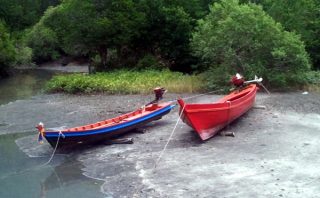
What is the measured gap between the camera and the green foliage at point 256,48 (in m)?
22.0

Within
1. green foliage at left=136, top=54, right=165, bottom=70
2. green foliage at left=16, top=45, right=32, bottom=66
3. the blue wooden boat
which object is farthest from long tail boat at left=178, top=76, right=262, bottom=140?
green foliage at left=16, top=45, right=32, bottom=66

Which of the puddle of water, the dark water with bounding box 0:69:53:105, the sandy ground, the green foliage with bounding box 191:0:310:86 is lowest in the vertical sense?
the dark water with bounding box 0:69:53:105

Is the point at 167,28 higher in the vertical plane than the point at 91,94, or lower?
higher

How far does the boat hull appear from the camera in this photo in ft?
43.5

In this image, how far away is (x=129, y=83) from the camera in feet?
80.5

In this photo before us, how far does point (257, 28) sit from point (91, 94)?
9189 millimetres

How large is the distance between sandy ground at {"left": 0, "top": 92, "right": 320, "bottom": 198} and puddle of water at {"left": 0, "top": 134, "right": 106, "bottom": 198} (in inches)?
13.4

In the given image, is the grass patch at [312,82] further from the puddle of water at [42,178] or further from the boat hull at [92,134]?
the puddle of water at [42,178]

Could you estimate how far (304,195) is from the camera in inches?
350

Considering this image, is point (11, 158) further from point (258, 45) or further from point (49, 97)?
point (258, 45)

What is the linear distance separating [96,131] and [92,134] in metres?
0.15

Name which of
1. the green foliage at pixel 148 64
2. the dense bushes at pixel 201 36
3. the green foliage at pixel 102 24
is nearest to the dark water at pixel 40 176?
the dense bushes at pixel 201 36

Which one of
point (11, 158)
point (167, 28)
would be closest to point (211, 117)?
point (11, 158)

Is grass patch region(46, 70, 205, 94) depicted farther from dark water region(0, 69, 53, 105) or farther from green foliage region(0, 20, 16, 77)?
green foliage region(0, 20, 16, 77)
